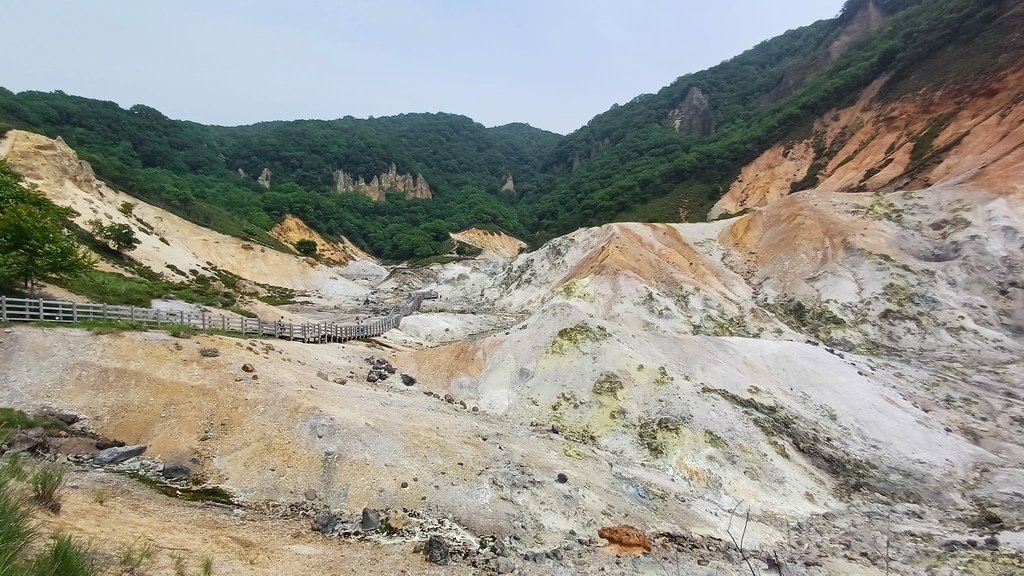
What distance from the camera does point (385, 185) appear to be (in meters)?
131

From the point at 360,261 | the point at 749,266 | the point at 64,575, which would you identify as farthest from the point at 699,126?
the point at 64,575

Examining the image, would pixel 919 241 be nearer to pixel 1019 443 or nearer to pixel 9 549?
pixel 1019 443

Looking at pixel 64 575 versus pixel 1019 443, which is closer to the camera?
pixel 64 575

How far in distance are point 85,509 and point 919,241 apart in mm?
45863

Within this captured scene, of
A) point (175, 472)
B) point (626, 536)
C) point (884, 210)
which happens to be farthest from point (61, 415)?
point (884, 210)

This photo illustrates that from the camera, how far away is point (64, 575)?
18.7 feet

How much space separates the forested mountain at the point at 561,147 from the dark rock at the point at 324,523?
2083 inches

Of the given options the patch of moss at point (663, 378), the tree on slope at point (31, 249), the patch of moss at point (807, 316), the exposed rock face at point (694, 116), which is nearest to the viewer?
the tree on slope at point (31, 249)

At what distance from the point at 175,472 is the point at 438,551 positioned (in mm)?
6762

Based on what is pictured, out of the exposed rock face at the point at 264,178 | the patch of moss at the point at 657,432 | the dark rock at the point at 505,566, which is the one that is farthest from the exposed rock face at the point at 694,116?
the dark rock at the point at 505,566

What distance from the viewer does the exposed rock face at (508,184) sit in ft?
490

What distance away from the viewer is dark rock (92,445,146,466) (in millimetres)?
12913

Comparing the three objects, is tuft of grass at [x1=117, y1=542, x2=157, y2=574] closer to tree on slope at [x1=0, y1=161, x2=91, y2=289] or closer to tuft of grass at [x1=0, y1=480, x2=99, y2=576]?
tuft of grass at [x1=0, y1=480, x2=99, y2=576]

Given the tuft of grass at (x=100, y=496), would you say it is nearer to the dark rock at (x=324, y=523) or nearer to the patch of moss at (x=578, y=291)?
the dark rock at (x=324, y=523)
